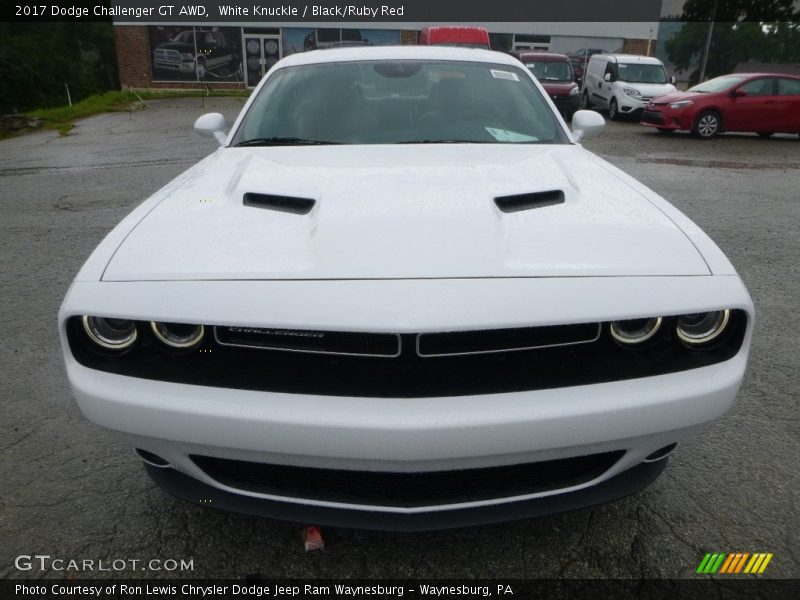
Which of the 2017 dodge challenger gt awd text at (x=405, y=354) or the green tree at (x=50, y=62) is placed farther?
the green tree at (x=50, y=62)

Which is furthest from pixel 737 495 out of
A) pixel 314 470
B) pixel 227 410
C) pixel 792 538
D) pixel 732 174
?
pixel 732 174

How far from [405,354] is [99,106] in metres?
21.8

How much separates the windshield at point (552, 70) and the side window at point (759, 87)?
4.16 metres

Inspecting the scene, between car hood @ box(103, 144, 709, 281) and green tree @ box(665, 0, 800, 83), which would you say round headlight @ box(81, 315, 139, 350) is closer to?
car hood @ box(103, 144, 709, 281)

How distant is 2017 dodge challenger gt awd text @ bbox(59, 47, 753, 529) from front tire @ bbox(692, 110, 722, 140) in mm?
11986

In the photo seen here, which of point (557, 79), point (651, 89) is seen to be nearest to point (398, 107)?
point (557, 79)

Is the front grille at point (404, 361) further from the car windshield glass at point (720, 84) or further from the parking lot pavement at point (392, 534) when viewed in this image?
the car windshield glass at point (720, 84)

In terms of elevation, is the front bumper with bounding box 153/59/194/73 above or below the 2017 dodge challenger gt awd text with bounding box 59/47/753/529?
below

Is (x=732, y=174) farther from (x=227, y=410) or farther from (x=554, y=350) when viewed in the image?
(x=227, y=410)

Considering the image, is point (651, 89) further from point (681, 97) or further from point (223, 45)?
point (223, 45)

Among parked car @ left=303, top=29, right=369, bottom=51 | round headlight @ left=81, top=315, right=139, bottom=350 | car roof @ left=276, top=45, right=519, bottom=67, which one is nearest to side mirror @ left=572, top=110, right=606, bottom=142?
car roof @ left=276, top=45, right=519, bottom=67

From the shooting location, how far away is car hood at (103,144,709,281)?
5.25 ft

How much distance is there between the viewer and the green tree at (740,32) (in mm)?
50719

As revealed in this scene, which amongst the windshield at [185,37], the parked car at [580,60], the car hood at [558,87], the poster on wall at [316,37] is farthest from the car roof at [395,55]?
the windshield at [185,37]
